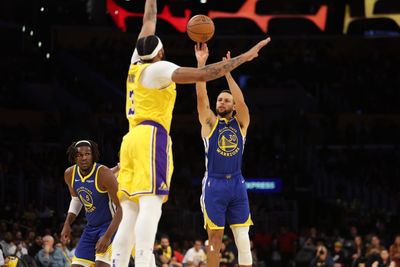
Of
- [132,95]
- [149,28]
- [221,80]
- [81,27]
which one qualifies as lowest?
[132,95]

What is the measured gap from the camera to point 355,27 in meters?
24.5

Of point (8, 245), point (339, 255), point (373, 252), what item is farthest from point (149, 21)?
point (339, 255)

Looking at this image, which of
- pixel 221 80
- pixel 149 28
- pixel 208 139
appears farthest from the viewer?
pixel 221 80

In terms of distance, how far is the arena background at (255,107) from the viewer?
23.7 m

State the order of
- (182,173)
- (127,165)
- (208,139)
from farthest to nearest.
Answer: (182,173)
(208,139)
(127,165)

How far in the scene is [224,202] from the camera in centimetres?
1125

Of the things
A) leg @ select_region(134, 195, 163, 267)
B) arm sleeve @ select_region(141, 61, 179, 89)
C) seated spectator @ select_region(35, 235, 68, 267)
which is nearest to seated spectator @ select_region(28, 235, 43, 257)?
seated spectator @ select_region(35, 235, 68, 267)

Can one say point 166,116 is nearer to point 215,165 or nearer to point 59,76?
point 215,165

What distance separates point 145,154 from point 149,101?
1.64 ft

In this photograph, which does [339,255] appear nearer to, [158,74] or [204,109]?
[204,109]

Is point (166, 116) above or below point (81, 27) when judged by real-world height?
below

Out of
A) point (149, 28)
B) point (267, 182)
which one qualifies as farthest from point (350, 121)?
point (149, 28)

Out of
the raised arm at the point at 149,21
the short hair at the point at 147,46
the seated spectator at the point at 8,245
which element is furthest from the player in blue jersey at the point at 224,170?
the seated spectator at the point at 8,245

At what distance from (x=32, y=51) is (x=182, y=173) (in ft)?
28.1
